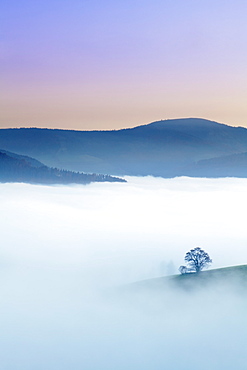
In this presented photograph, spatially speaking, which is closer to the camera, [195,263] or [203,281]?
[203,281]

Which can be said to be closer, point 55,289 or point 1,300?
point 1,300

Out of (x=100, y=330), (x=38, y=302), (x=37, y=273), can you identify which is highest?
(x=37, y=273)

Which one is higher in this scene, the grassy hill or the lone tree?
the lone tree

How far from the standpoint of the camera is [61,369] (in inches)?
2383

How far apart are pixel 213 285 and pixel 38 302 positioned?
1730 inches

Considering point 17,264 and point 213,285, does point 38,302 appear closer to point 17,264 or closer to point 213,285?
point 213,285

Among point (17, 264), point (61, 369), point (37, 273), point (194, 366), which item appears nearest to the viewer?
point (194, 366)

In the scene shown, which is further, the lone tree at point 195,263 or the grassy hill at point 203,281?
the lone tree at point 195,263

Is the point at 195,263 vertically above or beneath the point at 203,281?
above

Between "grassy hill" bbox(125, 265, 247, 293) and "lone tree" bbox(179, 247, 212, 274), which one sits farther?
"lone tree" bbox(179, 247, 212, 274)

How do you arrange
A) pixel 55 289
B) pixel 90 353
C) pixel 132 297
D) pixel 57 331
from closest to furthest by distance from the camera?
pixel 90 353 < pixel 132 297 < pixel 57 331 < pixel 55 289

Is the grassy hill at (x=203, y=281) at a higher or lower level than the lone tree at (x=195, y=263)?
lower

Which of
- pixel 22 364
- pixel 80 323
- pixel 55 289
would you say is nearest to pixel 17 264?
pixel 55 289

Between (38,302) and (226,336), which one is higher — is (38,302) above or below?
above
